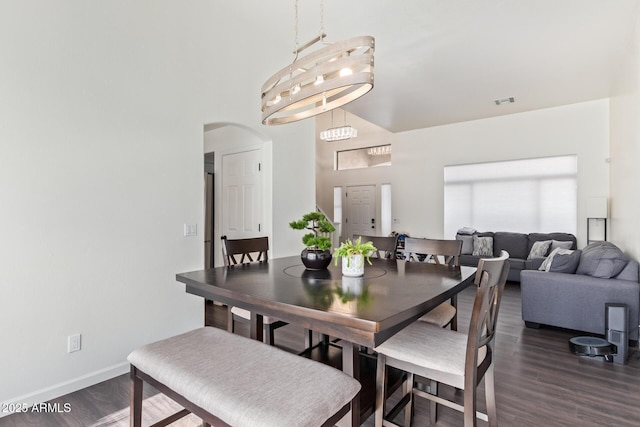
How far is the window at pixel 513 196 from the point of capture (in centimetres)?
588

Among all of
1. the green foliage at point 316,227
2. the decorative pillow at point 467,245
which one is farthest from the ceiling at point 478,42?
the decorative pillow at point 467,245

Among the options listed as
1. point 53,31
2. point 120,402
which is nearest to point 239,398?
point 120,402

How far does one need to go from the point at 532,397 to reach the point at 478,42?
349 centimetres

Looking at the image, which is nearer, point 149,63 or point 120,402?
point 120,402

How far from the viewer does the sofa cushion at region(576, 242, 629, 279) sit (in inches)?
119

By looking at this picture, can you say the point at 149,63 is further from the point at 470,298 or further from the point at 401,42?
the point at 470,298

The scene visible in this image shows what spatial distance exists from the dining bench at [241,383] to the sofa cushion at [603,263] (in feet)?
10.2

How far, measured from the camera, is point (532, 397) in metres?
2.12

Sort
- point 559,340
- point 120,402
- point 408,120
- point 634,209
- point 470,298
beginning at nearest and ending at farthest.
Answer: point 120,402, point 559,340, point 634,209, point 470,298, point 408,120

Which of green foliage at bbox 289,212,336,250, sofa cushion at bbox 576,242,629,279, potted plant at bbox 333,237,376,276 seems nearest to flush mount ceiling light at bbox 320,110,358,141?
sofa cushion at bbox 576,242,629,279

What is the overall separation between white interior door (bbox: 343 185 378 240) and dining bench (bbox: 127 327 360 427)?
703 centimetres

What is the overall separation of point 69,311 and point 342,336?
2.09m

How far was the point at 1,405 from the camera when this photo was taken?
1.95m

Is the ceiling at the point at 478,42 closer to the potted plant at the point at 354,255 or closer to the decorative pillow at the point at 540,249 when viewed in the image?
the potted plant at the point at 354,255
